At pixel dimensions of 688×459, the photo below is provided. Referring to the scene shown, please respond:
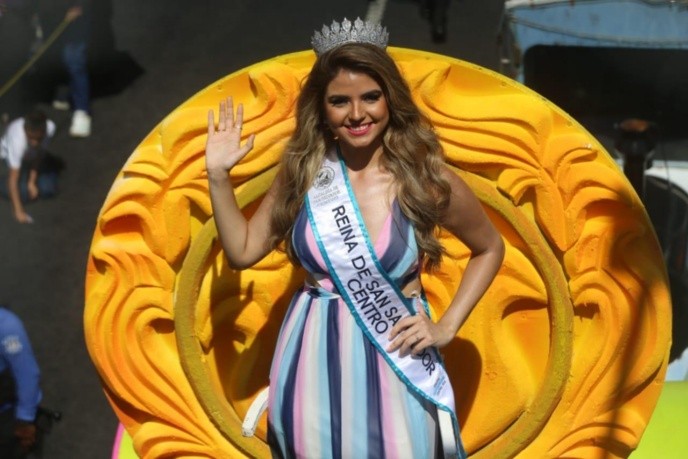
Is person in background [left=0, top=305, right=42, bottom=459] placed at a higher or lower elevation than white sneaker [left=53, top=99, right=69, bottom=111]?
lower

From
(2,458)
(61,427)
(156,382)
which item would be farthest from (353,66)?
(61,427)

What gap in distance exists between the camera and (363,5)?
26.1 feet

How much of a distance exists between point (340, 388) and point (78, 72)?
5.07m

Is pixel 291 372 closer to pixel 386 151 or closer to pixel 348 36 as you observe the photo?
pixel 386 151

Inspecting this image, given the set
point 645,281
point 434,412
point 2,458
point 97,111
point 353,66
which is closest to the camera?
point 353,66

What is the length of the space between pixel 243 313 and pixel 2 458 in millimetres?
1762

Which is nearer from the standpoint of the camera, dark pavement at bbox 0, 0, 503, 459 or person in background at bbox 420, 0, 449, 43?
dark pavement at bbox 0, 0, 503, 459

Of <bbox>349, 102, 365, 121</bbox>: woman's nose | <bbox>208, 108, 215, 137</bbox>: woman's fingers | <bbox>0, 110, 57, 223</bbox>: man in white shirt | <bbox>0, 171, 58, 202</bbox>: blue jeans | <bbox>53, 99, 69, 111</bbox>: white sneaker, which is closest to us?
<bbox>349, 102, 365, 121</bbox>: woman's nose

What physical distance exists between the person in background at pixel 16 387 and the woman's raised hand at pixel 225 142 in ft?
5.85

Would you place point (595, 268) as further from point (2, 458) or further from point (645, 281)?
point (2, 458)

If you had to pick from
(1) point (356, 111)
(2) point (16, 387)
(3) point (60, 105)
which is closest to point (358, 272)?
(1) point (356, 111)

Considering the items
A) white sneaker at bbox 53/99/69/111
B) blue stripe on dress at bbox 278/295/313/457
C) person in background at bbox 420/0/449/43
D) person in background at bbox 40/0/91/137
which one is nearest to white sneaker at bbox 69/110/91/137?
person in background at bbox 40/0/91/137

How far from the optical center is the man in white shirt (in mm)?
6863

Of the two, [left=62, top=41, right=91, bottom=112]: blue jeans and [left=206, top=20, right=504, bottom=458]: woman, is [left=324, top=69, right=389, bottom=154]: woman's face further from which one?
[left=62, top=41, right=91, bottom=112]: blue jeans
